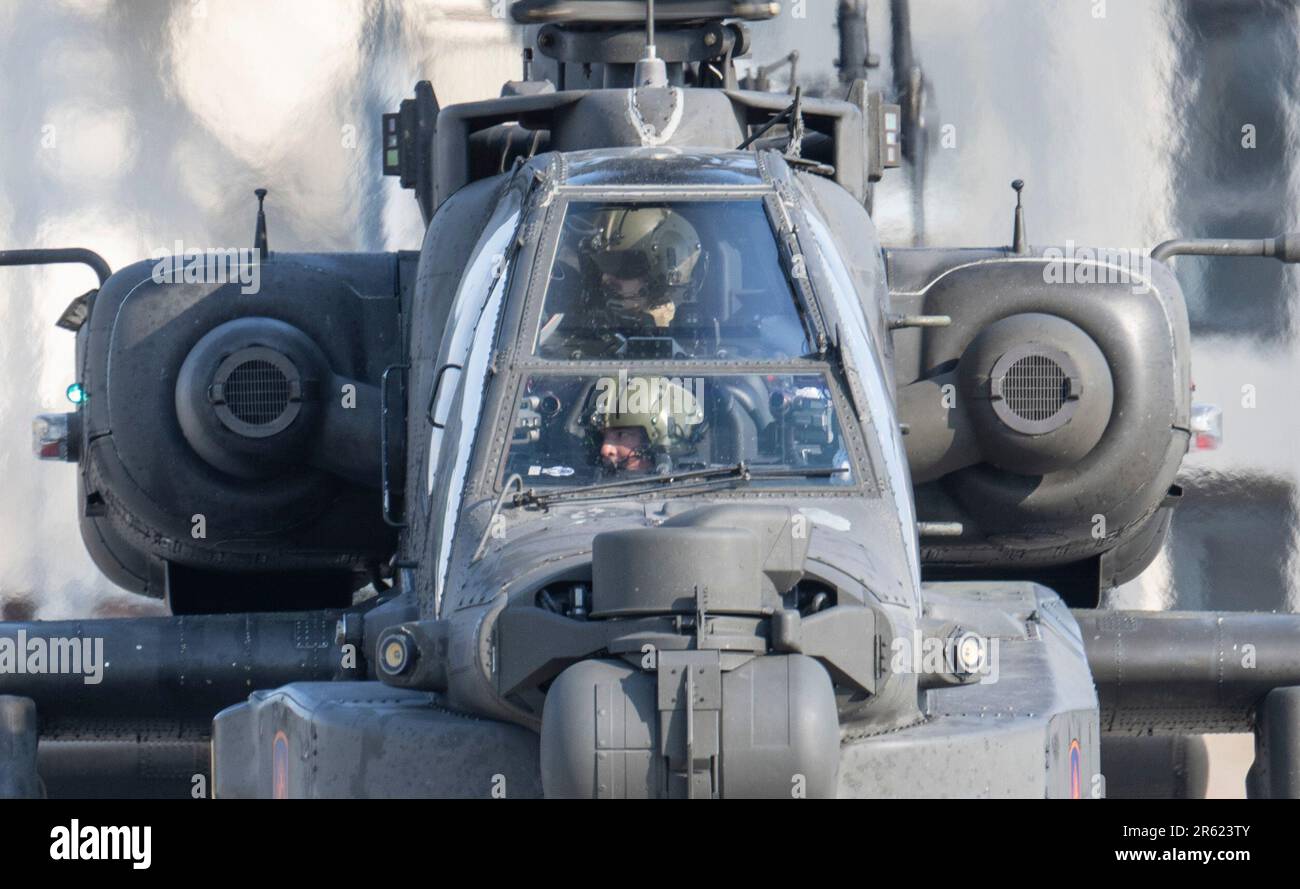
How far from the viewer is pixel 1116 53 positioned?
10750mm

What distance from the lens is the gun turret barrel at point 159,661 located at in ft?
24.3

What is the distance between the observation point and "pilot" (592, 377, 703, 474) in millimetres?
5867

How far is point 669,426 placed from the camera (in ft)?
19.4

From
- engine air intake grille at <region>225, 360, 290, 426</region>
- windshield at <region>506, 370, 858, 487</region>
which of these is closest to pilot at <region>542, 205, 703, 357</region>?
windshield at <region>506, 370, 858, 487</region>

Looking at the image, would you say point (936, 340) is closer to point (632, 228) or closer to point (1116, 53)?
point (632, 228)

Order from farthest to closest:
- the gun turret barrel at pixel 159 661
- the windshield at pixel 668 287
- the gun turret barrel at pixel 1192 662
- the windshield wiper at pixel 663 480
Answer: the gun turret barrel at pixel 1192 662
the gun turret barrel at pixel 159 661
the windshield at pixel 668 287
the windshield wiper at pixel 663 480

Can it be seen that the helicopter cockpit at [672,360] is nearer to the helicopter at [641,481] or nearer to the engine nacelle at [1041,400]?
the helicopter at [641,481]

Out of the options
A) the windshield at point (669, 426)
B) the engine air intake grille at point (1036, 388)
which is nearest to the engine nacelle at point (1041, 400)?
the engine air intake grille at point (1036, 388)

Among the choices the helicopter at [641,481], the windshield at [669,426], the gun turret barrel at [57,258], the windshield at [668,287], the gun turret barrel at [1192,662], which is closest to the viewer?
the helicopter at [641,481]

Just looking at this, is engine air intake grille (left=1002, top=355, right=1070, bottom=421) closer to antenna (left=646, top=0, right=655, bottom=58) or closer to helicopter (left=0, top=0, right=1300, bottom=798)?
helicopter (left=0, top=0, right=1300, bottom=798)

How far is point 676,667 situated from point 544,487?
110 centimetres

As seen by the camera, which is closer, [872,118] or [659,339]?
[659,339]

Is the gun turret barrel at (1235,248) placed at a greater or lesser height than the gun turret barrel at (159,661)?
greater

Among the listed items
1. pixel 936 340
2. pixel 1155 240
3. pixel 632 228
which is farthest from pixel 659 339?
pixel 1155 240
